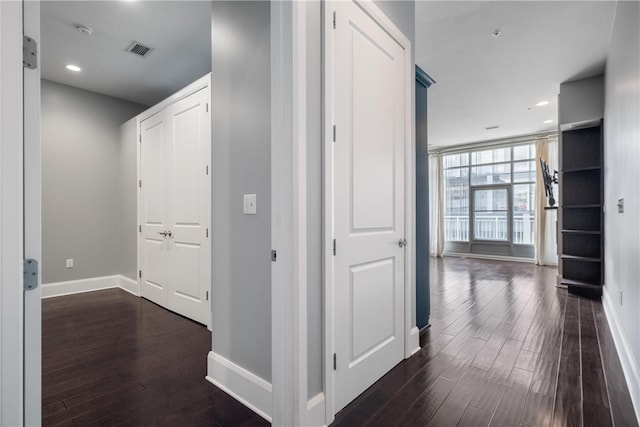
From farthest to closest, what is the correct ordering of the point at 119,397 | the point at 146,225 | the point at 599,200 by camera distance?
the point at 599,200, the point at 146,225, the point at 119,397

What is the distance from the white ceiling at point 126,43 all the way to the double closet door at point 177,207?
0.55 meters

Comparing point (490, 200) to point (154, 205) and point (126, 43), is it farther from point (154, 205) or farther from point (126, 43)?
point (126, 43)

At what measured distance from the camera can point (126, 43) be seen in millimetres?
3209

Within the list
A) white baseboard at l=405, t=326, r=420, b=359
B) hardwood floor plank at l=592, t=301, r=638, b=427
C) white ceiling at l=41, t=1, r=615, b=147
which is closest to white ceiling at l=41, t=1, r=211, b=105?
white ceiling at l=41, t=1, r=615, b=147

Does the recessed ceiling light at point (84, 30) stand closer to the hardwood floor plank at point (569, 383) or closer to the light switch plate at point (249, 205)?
the light switch plate at point (249, 205)

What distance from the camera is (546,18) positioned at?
2.92m

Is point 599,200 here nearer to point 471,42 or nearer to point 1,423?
point 471,42

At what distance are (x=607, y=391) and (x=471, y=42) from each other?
10.7ft

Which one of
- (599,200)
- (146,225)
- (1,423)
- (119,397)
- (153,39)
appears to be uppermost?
(153,39)

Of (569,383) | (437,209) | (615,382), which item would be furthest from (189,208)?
(437,209)

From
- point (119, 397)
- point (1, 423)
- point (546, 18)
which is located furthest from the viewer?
point (546, 18)

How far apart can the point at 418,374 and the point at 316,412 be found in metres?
0.87

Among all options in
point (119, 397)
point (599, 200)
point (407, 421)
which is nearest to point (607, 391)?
A: point (407, 421)

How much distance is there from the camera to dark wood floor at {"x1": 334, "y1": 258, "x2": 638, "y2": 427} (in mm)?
1655
